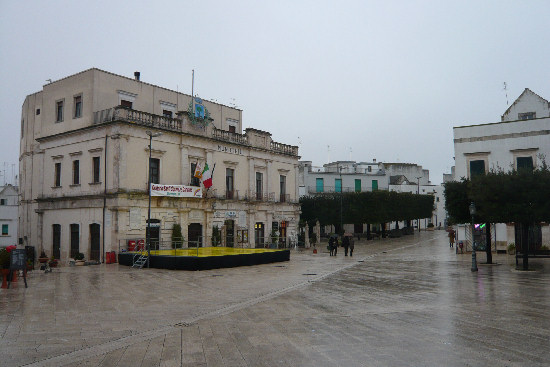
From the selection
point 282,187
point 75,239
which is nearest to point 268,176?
point 282,187

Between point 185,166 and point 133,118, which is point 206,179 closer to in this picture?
point 185,166

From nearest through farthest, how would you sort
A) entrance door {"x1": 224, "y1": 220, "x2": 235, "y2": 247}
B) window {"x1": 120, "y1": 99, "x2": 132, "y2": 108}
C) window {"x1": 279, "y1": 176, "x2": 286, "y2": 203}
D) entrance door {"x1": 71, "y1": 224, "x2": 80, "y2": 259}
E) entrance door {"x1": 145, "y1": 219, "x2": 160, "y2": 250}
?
entrance door {"x1": 145, "y1": 219, "x2": 160, "y2": 250}
entrance door {"x1": 71, "y1": 224, "x2": 80, "y2": 259}
window {"x1": 120, "y1": 99, "x2": 132, "y2": 108}
entrance door {"x1": 224, "y1": 220, "x2": 235, "y2": 247}
window {"x1": 279, "y1": 176, "x2": 286, "y2": 203}

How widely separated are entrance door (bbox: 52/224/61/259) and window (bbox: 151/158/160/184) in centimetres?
804

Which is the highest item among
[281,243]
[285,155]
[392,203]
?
[285,155]

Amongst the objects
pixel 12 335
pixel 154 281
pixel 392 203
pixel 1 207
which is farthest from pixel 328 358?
pixel 1 207

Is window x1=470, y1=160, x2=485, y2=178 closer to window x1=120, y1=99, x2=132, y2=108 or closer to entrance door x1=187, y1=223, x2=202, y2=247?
entrance door x1=187, y1=223, x2=202, y2=247

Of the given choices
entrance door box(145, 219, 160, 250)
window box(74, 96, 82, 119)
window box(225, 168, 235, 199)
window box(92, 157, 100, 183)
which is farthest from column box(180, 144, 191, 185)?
window box(74, 96, 82, 119)

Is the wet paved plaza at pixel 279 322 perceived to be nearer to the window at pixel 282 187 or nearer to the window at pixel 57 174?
the window at pixel 57 174

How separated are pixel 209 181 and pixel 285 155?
13019 millimetres

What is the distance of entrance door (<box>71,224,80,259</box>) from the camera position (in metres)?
31.0

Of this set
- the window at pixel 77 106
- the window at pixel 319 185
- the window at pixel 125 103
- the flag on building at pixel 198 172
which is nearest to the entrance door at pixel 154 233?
the flag on building at pixel 198 172

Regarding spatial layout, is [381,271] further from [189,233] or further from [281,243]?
[281,243]

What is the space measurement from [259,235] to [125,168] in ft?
51.1

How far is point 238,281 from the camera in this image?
18297mm
